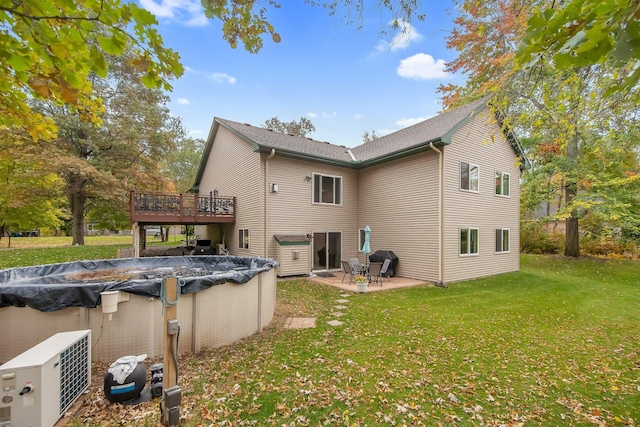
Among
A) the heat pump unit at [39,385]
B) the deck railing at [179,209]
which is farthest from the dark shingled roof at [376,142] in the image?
the heat pump unit at [39,385]

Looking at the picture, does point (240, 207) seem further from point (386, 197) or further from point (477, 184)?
point (477, 184)

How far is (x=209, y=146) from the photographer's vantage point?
1497 cm

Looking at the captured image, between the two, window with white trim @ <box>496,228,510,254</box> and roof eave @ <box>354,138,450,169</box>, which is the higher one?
roof eave @ <box>354,138,450,169</box>

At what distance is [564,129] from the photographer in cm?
693

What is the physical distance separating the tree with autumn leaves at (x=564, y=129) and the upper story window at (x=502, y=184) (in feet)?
5.82

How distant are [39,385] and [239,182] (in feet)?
33.4

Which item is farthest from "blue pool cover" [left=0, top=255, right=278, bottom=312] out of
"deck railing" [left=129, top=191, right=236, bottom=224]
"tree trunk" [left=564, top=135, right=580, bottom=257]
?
"tree trunk" [left=564, top=135, right=580, bottom=257]

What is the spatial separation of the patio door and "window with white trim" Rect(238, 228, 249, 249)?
2.71m

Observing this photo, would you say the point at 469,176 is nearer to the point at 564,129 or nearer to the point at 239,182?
the point at 564,129

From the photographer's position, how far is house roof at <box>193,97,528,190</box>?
1016cm

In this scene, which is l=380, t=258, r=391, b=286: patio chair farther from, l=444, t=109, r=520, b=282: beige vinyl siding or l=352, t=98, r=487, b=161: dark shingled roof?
l=352, t=98, r=487, b=161: dark shingled roof

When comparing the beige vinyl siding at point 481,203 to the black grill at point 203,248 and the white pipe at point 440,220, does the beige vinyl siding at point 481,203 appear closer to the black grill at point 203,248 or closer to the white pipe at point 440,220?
the white pipe at point 440,220

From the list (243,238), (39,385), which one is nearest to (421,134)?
(243,238)

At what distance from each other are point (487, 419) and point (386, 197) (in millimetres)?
9158
